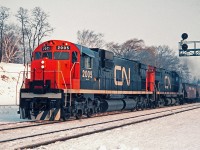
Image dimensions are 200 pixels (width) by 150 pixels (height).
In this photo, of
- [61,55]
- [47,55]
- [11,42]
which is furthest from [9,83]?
[61,55]

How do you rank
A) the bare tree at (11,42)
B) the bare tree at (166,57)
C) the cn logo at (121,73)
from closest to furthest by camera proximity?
the cn logo at (121,73) < the bare tree at (11,42) < the bare tree at (166,57)

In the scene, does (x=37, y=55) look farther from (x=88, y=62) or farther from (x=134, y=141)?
(x=134, y=141)

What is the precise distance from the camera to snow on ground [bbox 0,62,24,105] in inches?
1559

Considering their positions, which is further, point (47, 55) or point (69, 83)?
point (47, 55)

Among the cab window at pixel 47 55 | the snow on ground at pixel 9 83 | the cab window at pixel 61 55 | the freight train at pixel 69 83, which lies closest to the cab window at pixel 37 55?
the freight train at pixel 69 83

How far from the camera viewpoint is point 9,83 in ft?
144

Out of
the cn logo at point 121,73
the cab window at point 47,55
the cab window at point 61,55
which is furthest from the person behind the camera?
→ the cn logo at point 121,73

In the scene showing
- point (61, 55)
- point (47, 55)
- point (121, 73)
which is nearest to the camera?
point (61, 55)

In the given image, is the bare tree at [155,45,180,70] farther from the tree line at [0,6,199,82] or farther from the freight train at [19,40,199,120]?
the freight train at [19,40,199,120]

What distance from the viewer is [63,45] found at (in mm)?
15648

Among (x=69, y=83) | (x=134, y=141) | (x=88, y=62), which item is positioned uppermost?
(x=88, y=62)

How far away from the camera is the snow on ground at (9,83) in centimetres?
3959

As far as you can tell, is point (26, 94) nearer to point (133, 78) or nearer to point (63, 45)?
point (63, 45)

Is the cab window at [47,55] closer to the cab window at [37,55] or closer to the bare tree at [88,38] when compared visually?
the cab window at [37,55]
